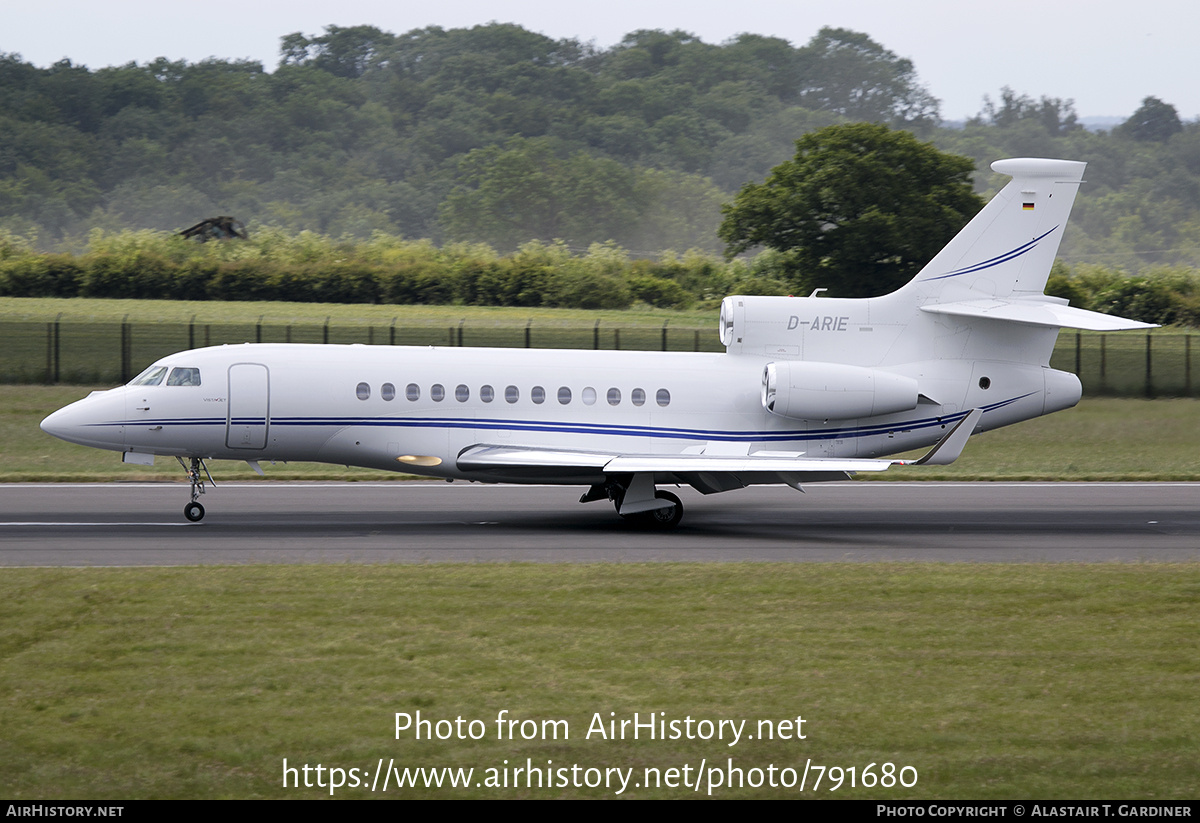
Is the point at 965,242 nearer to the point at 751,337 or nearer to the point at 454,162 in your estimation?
the point at 751,337

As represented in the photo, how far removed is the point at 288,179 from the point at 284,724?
126m

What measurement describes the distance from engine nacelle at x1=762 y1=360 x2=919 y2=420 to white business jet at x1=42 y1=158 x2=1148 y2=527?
0.09 ft

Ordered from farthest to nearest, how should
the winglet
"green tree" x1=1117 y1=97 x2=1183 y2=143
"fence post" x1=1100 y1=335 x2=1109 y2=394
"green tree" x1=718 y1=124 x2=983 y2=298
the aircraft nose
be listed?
1. "green tree" x1=1117 y1=97 x2=1183 y2=143
2. "green tree" x1=718 y1=124 x2=983 y2=298
3. "fence post" x1=1100 y1=335 x2=1109 y2=394
4. the aircraft nose
5. the winglet

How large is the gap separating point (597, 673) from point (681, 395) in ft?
35.9

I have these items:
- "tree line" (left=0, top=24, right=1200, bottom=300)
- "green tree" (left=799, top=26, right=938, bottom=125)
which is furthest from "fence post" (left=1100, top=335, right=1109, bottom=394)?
"green tree" (left=799, top=26, right=938, bottom=125)

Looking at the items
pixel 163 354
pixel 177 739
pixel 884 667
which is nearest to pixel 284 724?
pixel 177 739

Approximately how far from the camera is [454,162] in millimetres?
132875

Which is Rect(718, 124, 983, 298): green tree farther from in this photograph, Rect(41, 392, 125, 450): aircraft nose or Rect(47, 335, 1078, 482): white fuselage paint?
Rect(41, 392, 125, 450): aircraft nose

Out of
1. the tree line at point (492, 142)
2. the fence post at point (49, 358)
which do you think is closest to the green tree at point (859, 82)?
the tree line at point (492, 142)

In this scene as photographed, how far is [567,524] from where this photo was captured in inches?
865

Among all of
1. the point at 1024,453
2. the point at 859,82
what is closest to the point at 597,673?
the point at 1024,453

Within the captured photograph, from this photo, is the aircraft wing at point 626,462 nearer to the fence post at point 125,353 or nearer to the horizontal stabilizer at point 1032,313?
the horizontal stabilizer at point 1032,313

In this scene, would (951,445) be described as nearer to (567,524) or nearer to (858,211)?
(567,524)

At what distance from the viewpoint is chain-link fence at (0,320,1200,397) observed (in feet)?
140
